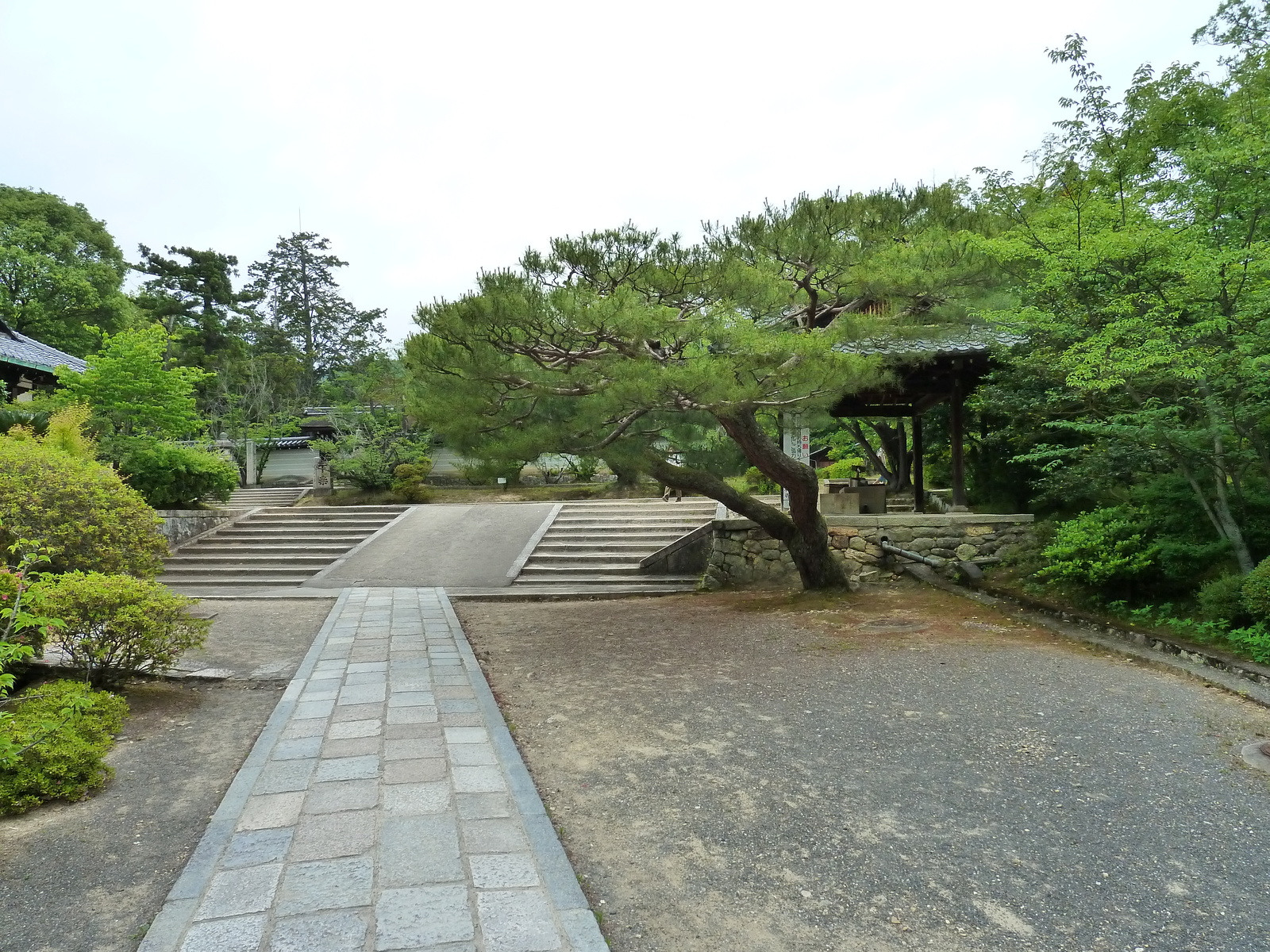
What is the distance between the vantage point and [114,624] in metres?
4.59

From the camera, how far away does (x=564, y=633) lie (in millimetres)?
7270

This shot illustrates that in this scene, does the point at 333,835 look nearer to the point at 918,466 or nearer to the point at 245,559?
the point at 918,466

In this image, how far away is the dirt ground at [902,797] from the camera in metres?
2.28

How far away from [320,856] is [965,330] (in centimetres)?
795

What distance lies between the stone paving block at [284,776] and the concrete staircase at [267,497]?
18.7 metres

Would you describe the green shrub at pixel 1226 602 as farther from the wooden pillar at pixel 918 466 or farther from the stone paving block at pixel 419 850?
the stone paving block at pixel 419 850

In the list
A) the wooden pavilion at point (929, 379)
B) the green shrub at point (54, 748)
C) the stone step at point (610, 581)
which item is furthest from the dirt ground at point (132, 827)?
the wooden pavilion at point (929, 379)

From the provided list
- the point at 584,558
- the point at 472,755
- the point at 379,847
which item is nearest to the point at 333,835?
the point at 379,847

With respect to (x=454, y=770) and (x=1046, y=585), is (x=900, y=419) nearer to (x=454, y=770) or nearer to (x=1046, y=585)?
(x=1046, y=585)

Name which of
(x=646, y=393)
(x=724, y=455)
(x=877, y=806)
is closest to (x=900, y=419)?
(x=724, y=455)

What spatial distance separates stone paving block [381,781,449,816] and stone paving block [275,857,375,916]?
0.40m

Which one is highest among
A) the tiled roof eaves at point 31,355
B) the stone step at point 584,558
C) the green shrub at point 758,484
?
the tiled roof eaves at point 31,355

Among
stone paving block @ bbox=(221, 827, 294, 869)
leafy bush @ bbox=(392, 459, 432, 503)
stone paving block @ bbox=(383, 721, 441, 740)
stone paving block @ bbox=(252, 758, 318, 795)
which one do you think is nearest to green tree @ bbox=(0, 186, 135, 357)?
leafy bush @ bbox=(392, 459, 432, 503)

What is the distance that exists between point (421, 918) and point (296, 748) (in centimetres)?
187
